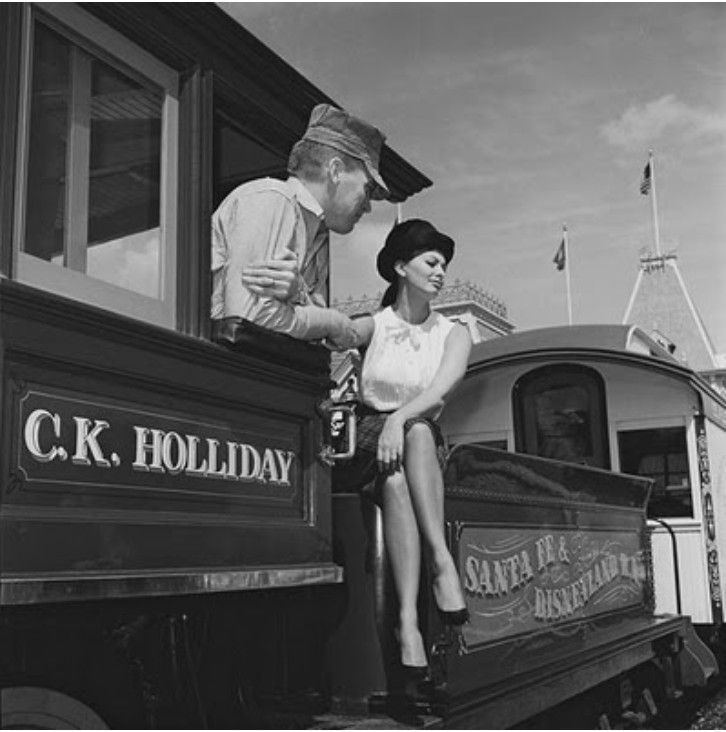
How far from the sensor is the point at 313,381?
267cm

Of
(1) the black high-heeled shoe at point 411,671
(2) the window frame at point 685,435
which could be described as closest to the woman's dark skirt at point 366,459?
(1) the black high-heeled shoe at point 411,671

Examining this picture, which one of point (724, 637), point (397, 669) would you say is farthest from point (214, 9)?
point (724, 637)

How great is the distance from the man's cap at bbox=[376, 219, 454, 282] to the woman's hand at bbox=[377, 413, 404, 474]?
0.60m

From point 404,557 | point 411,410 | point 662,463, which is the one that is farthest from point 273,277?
point 662,463

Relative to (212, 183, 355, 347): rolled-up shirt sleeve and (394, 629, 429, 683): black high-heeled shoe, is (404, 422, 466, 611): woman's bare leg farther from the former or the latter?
(212, 183, 355, 347): rolled-up shirt sleeve

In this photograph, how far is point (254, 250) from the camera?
8.09 ft

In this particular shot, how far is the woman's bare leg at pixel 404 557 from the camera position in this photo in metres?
2.75

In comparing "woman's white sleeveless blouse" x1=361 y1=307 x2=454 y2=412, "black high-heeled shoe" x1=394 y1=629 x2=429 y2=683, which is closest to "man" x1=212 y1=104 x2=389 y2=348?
"woman's white sleeveless blouse" x1=361 y1=307 x2=454 y2=412

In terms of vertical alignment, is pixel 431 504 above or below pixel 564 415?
below

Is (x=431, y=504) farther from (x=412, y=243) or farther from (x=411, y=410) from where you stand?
(x=412, y=243)

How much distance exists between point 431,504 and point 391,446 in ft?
0.69

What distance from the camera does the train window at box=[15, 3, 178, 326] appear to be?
6.57ft

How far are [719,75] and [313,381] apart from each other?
1.55 metres

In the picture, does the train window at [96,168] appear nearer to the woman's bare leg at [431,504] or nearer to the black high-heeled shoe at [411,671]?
the woman's bare leg at [431,504]
